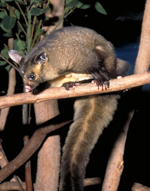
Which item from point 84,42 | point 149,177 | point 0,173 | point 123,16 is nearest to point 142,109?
point 149,177

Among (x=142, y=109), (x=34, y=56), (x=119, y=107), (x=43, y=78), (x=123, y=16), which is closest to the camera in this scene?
(x=34, y=56)

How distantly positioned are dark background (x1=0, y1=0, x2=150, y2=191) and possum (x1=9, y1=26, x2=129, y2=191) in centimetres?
40

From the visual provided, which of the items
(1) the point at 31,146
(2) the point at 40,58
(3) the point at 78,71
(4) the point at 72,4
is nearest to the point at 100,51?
(3) the point at 78,71

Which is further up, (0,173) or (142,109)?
(0,173)

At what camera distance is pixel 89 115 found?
2.65 m

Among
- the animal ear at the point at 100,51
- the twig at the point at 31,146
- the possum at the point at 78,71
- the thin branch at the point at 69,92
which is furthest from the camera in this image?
the animal ear at the point at 100,51

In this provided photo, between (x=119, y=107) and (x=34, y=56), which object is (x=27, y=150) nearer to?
(x=34, y=56)

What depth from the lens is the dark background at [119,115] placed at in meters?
3.57

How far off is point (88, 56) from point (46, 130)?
0.90 meters

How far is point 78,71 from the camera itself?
8.65 ft

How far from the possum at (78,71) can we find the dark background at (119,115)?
398mm

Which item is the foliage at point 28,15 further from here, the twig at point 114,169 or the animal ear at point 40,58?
the twig at point 114,169

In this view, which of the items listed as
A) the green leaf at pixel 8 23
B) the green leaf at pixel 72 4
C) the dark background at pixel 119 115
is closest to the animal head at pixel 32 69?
the green leaf at pixel 8 23

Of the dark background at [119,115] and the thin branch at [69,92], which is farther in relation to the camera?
the dark background at [119,115]
